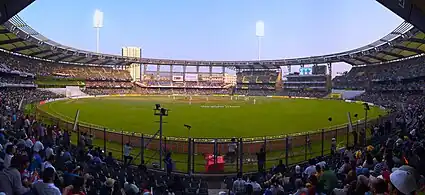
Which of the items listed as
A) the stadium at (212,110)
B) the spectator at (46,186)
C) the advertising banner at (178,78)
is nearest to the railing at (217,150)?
the stadium at (212,110)

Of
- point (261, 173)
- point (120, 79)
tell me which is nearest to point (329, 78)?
point (120, 79)

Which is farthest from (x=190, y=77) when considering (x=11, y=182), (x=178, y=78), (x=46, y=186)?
(x=46, y=186)

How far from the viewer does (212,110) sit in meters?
46.8

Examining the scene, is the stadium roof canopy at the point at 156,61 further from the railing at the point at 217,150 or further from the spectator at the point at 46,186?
the spectator at the point at 46,186

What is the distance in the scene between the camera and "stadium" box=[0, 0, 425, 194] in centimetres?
1532

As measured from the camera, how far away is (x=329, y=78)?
10600 cm

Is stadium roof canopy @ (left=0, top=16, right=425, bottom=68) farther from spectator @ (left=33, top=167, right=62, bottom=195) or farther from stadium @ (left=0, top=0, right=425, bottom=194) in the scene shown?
spectator @ (left=33, top=167, right=62, bottom=195)

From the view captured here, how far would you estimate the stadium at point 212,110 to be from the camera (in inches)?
603

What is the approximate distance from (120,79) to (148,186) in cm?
10870

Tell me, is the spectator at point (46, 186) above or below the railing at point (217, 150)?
above

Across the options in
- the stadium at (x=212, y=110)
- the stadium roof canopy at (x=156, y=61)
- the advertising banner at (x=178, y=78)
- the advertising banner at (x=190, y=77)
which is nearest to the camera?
the stadium at (x=212, y=110)

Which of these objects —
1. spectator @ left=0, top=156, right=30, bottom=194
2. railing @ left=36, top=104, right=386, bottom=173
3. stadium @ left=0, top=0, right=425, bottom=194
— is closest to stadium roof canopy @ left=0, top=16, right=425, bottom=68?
stadium @ left=0, top=0, right=425, bottom=194

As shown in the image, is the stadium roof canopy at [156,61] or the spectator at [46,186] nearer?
the spectator at [46,186]

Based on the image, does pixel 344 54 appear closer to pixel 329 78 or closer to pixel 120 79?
pixel 329 78
